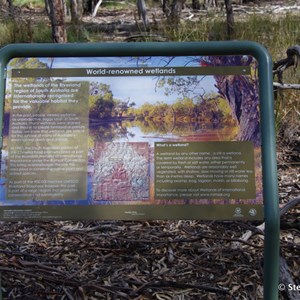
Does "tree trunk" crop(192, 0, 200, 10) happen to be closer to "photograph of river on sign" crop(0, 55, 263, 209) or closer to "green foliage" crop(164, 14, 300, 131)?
"green foliage" crop(164, 14, 300, 131)

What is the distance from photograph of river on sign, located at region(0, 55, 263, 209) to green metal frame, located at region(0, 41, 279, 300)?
0.13 feet

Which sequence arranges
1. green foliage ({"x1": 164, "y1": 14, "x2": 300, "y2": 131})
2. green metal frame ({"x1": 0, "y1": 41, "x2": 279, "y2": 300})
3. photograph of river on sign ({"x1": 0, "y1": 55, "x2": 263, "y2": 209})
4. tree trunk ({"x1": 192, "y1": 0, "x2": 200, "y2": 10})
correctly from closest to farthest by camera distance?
1. green metal frame ({"x1": 0, "y1": 41, "x2": 279, "y2": 300})
2. photograph of river on sign ({"x1": 0, "y1": 55, "x2": 263, "y2": 209})
3. green foliage ({"x1": 164, "y1": 14, "x2": 300, "y2": 131})
4. tree trunk ({"x1": 192, "y1": 0, "x2": 200, "y2": 10})

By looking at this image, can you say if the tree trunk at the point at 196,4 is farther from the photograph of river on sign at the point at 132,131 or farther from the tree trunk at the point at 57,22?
the photograph of river on sign at the point at 132,131

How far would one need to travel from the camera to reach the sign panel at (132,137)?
1999 mm

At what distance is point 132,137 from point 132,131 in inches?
0.9

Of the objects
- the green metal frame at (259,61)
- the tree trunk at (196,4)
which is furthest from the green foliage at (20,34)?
the tree trunk at (196,4)

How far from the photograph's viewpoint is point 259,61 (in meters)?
2.00

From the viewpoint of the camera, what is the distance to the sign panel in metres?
2.00

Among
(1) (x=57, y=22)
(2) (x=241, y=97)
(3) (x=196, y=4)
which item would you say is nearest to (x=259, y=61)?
(2) (x=241, y=97)

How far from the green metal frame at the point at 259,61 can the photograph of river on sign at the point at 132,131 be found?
39 mm

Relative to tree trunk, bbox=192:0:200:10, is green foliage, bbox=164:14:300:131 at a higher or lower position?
lower

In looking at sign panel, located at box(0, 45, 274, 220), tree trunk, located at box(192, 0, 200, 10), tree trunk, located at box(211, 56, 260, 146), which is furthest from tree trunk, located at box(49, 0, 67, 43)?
tree trunk, located at box(192, 0, 200, 10)

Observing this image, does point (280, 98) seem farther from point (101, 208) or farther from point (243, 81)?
point (101, 208)

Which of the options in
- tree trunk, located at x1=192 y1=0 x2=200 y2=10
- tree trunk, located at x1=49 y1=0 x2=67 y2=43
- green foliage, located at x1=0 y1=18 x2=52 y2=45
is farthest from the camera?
tree trunk, located at x1=192 y1=0 x2=200 y2=10
